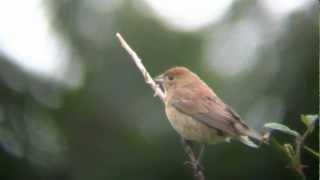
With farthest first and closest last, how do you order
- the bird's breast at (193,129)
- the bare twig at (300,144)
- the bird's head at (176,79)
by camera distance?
1. the bird's head at (176,79)
2. the bird's breast at (193,129)
3. the bare twig at (300,144)

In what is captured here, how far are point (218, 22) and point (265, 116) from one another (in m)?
1.86

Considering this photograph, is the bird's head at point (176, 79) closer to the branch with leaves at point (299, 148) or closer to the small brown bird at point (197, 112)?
the small brown bird at point (197, 112)

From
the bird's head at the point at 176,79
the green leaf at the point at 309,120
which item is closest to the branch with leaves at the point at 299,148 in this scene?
the green leaf at the point at 309,120

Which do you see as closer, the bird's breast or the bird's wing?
the bird's wing

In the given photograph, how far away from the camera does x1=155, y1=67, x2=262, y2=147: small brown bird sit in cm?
519

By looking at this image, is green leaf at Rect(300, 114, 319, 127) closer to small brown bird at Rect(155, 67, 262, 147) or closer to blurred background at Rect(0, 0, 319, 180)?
small brown bird at Rect(155, 67, 262, 147)

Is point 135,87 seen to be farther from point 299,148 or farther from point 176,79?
point 299,148

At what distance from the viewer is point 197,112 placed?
5652 mm

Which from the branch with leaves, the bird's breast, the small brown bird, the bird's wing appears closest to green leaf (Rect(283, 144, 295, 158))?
the branch with leaves

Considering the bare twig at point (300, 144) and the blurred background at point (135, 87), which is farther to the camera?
the blurred background at point (135, 87)

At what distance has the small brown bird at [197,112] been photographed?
519 centimetres

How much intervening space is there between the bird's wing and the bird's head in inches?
6.6

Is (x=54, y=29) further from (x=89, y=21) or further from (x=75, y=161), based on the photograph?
(x=75, y=161)

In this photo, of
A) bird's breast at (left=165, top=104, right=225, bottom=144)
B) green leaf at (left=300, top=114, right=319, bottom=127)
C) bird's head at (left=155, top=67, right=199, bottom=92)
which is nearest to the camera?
green leaf at (left=300, top=114, right=319, bottom=127)
